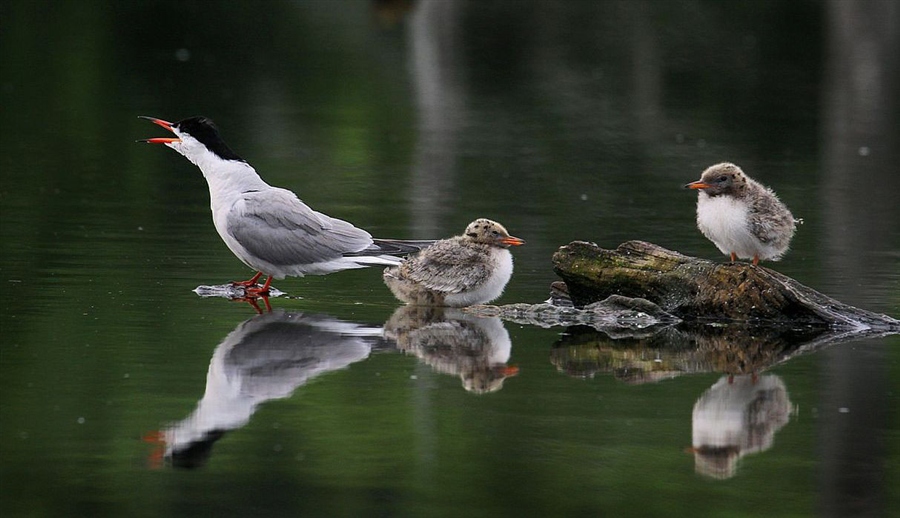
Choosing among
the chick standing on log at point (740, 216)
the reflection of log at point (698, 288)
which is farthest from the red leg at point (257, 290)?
the chick standing on log at point (740, 216)

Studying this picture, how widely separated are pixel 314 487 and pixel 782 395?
104 inches

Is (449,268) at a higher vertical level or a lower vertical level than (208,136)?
lower

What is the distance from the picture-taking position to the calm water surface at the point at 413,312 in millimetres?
6570

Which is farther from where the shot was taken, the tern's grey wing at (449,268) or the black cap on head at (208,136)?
the black cap on head at (208,136)

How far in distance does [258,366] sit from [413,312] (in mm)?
2018

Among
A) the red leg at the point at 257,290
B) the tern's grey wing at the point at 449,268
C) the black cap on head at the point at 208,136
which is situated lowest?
the red leg at the point at 257,290

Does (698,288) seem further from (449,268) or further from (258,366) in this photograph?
(258,366)

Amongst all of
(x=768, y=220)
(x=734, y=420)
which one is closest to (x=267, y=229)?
(x=768, y=220)

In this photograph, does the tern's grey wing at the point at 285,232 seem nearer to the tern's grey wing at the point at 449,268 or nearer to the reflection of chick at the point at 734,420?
the tern's grey wing at the point at 449,268

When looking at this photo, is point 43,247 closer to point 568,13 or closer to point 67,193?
point 67,193

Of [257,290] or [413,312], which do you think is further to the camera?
[257,290]

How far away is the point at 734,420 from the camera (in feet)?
24.5

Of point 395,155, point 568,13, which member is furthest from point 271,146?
point 568,13

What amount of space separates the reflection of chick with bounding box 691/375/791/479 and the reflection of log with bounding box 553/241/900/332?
1.47m
